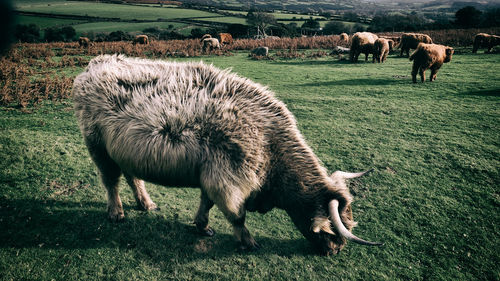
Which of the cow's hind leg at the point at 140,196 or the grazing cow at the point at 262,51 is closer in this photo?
the cow's hind leg at the point at 140,196

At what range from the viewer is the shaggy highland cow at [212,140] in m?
2.79

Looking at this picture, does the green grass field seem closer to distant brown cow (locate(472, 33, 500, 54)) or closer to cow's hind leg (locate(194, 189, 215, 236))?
cow's hind leg (locate(194, 189, 215, 236))

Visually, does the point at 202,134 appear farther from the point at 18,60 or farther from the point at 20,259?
the point at 18,60

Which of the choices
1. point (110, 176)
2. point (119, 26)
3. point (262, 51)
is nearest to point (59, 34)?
point (119, 26)

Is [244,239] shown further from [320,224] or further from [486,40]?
[486,40]

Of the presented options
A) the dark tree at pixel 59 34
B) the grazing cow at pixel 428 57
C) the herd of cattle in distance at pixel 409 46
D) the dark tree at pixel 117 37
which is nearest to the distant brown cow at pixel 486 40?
the herd of cattle in distance at pixel 409 46

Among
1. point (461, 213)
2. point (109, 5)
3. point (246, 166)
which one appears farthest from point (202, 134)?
point (109, 5)

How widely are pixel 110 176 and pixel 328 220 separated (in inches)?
124

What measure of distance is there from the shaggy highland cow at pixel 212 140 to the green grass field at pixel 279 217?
0.61m

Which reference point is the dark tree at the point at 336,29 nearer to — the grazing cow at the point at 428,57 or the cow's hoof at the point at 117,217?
the grazing cow at the point at 428,57

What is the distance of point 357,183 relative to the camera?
4945mm

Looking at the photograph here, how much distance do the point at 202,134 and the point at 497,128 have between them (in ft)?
28.7

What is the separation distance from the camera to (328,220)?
288 cm

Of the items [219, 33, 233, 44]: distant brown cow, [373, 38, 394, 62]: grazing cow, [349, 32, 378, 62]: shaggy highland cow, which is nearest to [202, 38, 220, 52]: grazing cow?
[219, 33, 233, 44]: distant brown cow
